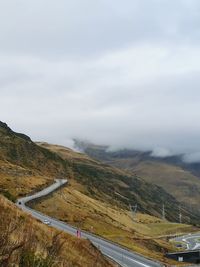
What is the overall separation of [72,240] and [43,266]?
38.0m

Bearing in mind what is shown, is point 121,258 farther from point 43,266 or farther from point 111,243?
point 43,266

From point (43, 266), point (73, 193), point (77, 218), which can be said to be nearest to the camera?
point (43, 266)

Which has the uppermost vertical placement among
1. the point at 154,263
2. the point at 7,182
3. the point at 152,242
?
the point at 7,182

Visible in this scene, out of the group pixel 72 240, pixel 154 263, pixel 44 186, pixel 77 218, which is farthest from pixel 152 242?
pixel 72 240

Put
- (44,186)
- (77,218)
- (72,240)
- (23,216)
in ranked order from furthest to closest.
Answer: (44,186) < (77,218) < (72,240) < (23,216)

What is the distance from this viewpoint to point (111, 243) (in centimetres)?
10188

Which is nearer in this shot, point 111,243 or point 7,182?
point 111,243

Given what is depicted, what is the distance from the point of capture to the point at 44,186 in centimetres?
16638

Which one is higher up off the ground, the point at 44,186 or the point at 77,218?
the point at 44,186

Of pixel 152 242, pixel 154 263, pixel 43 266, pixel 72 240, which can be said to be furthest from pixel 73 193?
pixel 43 266

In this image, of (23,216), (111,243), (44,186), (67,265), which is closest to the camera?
(67,265)

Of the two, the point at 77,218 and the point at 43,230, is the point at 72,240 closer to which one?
the point at 43,230

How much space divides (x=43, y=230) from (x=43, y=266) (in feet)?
105

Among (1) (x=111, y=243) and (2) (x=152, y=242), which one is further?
(2) (x=152, y=242)
